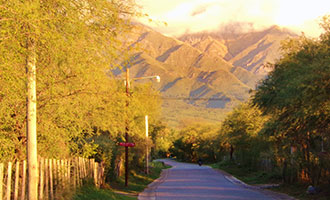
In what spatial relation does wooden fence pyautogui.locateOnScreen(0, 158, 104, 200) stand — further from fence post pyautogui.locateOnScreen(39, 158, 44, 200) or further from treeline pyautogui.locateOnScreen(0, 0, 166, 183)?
treeline pyautogui.locateOnScreen(0, 0, 166, 183)

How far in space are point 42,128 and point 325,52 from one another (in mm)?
11079

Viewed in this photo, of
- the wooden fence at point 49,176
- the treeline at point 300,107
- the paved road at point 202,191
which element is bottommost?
the paved road at point 202,191

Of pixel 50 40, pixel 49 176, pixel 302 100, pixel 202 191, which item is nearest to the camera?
pixel 50 40

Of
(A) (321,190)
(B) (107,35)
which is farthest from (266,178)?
(B) (107,35)

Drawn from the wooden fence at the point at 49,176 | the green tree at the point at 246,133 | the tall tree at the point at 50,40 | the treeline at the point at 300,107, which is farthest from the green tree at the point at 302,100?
the green tree at the point at 246,133

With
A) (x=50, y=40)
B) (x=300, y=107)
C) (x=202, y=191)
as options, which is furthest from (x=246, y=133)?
(x=50, y=40)

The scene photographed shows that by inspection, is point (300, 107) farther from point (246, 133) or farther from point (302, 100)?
point (246, 133)

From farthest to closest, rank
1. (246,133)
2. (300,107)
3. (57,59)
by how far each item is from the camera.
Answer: (246,133)
(300,107)
(57,59)

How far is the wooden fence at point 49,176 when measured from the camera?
10.8 meters

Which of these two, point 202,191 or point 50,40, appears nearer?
point 50,40

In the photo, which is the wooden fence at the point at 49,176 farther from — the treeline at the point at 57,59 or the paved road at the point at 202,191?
the paved road at the point at 202,191

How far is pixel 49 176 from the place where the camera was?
1391cm

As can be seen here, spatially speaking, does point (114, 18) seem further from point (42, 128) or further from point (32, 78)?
point (42, 128)

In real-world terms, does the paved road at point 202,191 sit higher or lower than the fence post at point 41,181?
lower
